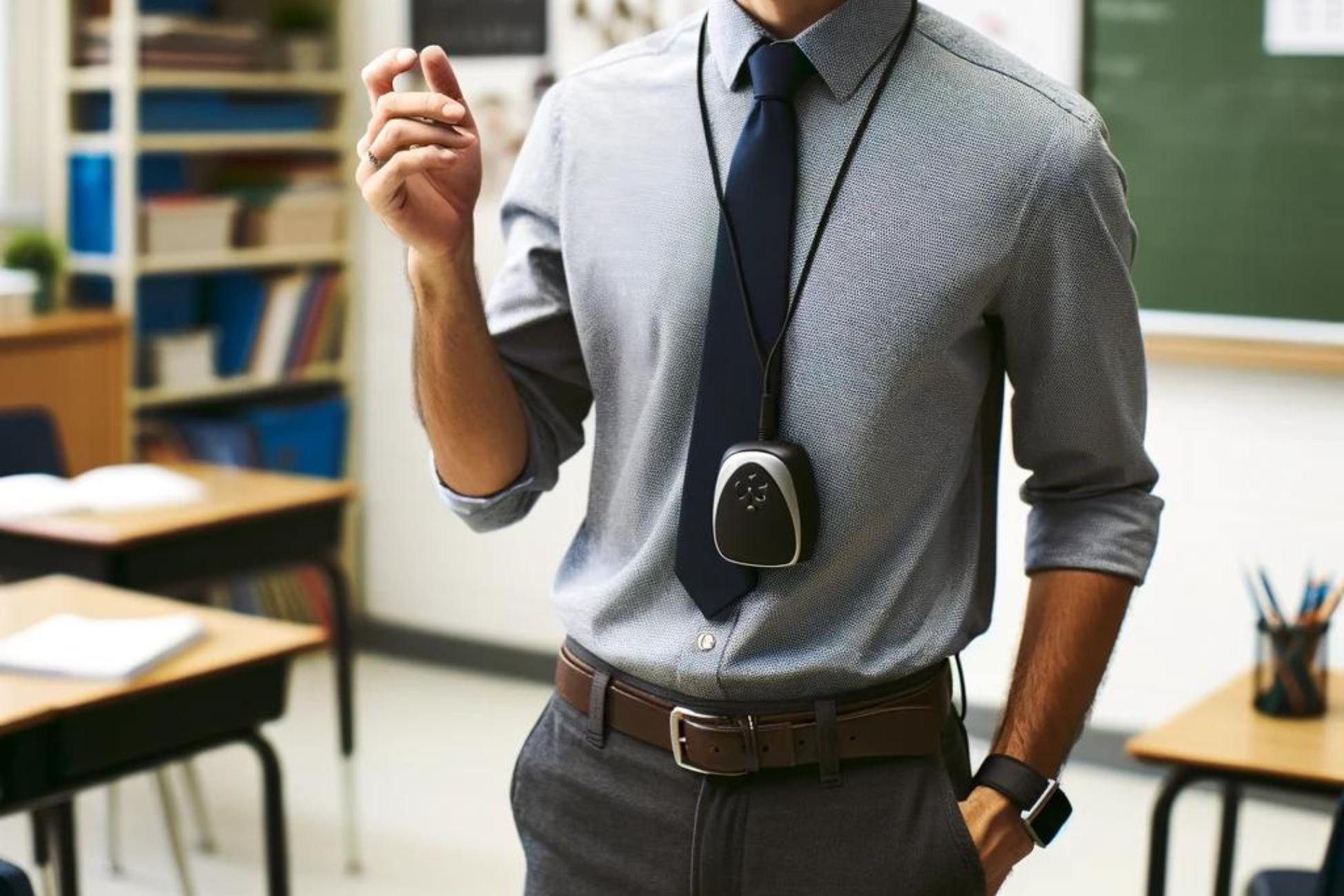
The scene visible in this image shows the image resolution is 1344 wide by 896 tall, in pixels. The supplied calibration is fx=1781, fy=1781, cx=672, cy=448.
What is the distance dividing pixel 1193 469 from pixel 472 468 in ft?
9.66

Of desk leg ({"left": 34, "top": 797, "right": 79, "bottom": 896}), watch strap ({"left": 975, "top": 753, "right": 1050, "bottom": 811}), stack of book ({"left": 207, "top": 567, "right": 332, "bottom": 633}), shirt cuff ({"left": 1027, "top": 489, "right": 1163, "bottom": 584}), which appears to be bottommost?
stack of book ({"left": 207, "top": 567, "right": 332, "bottom": 633})

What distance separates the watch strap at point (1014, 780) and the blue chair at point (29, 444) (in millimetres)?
2739

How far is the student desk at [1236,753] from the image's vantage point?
2.27m

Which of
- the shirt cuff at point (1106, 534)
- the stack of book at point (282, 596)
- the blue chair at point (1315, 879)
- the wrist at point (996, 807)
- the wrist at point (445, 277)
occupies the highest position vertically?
the wrist at point (445, 277)

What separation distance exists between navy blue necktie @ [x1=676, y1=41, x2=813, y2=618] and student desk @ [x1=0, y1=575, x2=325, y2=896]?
1253mm

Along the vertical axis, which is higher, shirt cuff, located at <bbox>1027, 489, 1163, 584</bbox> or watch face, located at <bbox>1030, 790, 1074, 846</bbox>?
shirt cuff, located at <bbox>1027, 489, 1163, 584</bbox>

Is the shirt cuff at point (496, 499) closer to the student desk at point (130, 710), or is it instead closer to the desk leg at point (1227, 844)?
the student desk at point (130, 710)

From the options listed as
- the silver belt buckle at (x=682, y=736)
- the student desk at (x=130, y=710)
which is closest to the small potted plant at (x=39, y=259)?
the student desk at (x=130, y=710)

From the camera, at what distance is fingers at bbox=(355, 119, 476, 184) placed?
1.33 m

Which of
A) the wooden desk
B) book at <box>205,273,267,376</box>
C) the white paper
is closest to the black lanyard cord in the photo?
the white paper

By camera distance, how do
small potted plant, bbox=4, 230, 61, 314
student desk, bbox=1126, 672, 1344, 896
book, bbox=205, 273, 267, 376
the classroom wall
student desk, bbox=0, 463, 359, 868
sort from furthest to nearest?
book, bbox=205, 273, 267, 376 < small potted plant, bbox=4, 230, 61, 314 < the classroom wall < student desk, bbox=0, 463, 359, 868 < student desk, bbox=1126, 672, 1344, 896

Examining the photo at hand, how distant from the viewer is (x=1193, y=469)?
4102mm

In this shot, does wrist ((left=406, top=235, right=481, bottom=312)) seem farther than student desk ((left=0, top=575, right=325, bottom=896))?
No

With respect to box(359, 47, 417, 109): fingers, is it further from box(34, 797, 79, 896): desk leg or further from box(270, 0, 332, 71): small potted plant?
box(270, 0, 332, 71): small potted plant
